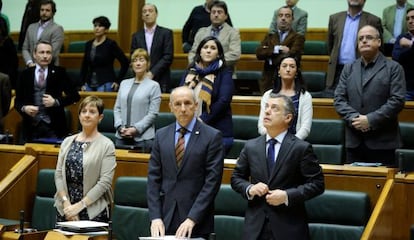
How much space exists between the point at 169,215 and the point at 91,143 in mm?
733

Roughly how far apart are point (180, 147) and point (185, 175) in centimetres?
12

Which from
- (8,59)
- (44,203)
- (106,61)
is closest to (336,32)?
(106,61)

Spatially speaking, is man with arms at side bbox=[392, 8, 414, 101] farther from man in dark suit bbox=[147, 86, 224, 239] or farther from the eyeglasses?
man in dark suit bbox=[147, 86, 224, 239]

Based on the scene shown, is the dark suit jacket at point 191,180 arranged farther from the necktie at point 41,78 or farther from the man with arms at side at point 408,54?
the man with arms at side at point 408,54

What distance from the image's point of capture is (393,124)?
3963 mm

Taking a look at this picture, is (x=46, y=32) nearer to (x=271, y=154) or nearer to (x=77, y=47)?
(x=77, y=47)

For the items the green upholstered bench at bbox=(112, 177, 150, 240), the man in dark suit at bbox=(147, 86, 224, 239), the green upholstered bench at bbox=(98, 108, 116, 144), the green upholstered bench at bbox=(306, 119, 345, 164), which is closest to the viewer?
the man in dark suit at bbox=(147, 86, 224, 239)

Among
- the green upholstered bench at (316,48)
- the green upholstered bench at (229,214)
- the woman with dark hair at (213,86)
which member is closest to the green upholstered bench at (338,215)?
the green upholstered bench at (229,214)

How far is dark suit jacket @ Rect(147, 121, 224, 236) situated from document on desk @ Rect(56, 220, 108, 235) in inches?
11.5

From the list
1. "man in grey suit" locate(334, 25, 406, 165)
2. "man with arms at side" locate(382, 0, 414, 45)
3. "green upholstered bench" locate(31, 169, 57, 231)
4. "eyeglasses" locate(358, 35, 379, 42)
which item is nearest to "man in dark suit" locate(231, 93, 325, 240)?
"man in grey suit" locate(334, 25, 406, 165)

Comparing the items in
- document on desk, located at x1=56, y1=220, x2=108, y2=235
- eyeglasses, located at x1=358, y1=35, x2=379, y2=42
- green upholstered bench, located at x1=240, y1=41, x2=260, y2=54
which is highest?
eyeglasses, located at x1=358, y1=35, x2=379, y2=42

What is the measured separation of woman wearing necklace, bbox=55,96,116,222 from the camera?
11.9 feet

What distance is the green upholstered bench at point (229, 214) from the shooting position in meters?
3.63

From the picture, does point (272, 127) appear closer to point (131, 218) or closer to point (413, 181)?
point (413, 181)
